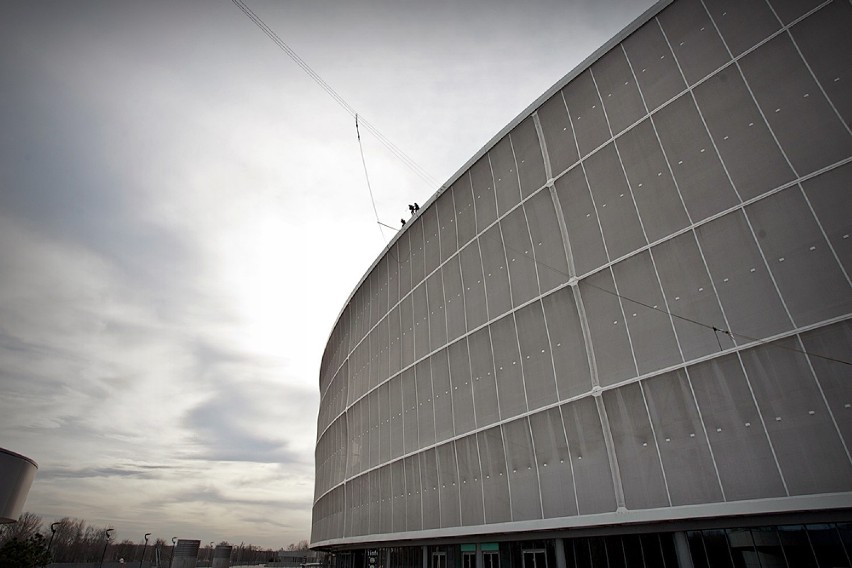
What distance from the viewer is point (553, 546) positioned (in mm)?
16859

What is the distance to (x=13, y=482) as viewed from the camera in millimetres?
25781

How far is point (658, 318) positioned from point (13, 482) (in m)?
34.8

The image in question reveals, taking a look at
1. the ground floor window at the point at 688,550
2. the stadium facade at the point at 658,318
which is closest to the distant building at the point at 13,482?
the stadium facade at the point at 658,318

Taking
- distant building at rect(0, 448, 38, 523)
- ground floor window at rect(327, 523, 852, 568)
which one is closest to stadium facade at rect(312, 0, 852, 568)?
ground floor window at rect(327, 523, 852, 568)

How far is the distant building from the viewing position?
82.6ft

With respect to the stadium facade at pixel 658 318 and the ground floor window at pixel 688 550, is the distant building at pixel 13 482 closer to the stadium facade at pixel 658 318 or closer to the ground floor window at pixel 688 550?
the stadium facade at pixel 658 318

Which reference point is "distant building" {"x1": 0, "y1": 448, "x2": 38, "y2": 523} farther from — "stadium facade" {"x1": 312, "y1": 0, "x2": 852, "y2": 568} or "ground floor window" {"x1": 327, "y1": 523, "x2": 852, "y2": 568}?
"ground floor window" {"x1": 327, "y1": 523, "x2": 852, "y2": 568}

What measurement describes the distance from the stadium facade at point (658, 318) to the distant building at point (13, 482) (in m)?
22.1

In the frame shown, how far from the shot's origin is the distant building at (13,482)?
82.6ft

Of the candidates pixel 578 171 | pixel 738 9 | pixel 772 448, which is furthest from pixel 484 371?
pixel 738 9

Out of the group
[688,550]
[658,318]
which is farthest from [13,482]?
[658,318]

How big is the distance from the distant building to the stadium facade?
72.6ft

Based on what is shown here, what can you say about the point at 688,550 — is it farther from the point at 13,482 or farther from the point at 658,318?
the point at 13,482

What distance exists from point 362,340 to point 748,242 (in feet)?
80.5
